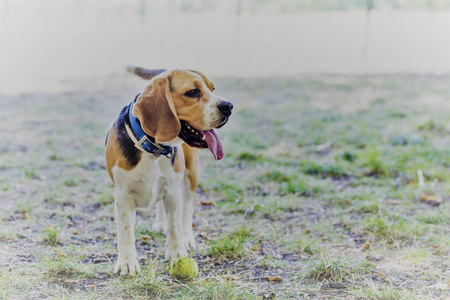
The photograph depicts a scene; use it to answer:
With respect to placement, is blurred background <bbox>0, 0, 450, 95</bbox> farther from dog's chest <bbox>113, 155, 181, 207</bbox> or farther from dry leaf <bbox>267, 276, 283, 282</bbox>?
dry leaf <bbox>267, 276, 283, 282</bbox>

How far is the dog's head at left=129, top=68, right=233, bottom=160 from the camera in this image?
2.08 m

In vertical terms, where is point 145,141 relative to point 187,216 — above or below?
above

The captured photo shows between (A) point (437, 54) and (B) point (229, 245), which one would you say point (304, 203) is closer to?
(B) point (229, 245)

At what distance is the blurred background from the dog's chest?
304 centimetres

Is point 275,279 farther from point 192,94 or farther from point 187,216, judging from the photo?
point 192,94

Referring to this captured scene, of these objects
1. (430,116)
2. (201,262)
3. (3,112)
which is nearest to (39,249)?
(201,262)

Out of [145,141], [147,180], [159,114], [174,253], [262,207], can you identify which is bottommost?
[262,207]

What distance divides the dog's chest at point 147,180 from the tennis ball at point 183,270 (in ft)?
0.99

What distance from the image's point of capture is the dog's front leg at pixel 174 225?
244cm

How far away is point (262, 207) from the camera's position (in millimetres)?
3469

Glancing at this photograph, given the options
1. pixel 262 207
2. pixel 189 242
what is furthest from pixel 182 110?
pixel 262 207

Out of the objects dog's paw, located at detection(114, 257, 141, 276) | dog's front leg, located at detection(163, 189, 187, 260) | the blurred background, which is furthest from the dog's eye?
the blurred background

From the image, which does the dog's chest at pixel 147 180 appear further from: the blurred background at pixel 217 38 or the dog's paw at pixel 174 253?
the blurred background at pixel 217 38

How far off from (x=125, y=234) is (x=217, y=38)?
4690mm
